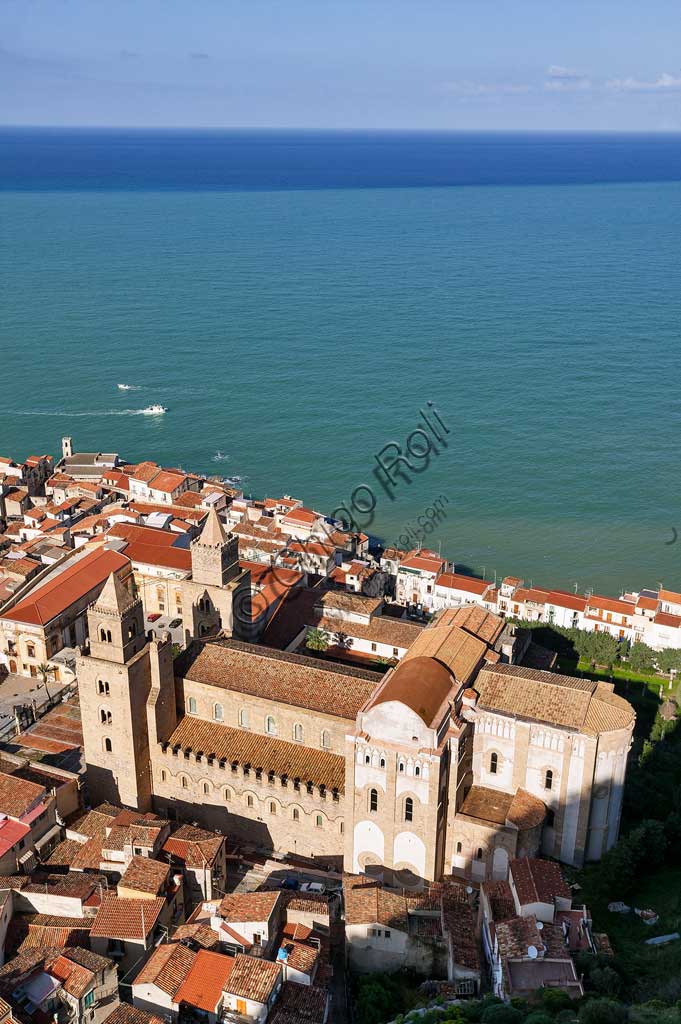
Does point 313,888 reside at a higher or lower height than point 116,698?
lower

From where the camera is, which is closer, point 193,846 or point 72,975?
point 72,975

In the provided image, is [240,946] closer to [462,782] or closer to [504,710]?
[462,782]

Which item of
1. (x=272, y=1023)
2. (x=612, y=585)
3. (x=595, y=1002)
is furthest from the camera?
(x=612, y=585)

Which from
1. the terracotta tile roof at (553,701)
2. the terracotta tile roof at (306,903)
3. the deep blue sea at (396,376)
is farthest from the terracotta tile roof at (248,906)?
the deep blue sea at (396,376)

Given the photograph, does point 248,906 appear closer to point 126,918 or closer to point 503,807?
point 126,918

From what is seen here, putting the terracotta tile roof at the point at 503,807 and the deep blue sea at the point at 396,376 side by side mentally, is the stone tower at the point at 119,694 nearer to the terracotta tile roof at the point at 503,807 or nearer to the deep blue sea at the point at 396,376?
the terracotta tile roof at the point at 503,807

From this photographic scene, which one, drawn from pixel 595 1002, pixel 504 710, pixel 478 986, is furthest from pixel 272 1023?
pixel 504 710

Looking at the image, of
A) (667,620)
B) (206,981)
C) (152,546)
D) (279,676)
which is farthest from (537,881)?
(152,546)

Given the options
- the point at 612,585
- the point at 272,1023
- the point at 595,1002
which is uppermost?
the point at 595,1002
